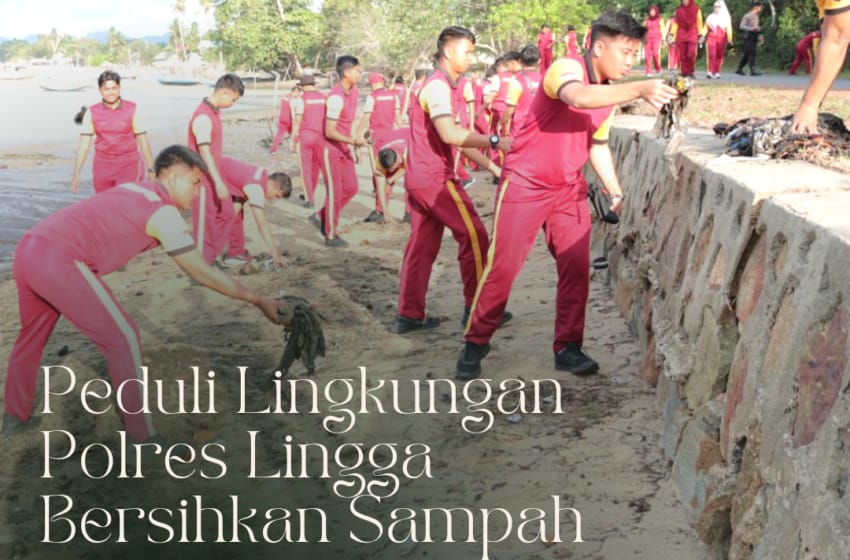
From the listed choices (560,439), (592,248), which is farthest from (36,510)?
(592,248)

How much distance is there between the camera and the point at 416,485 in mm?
4023

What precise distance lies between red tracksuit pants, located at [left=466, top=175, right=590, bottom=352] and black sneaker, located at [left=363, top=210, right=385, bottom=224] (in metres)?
6.38

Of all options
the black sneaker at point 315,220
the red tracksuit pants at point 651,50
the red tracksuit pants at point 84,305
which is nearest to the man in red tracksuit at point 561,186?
the red tracksuit pants at point 84,305

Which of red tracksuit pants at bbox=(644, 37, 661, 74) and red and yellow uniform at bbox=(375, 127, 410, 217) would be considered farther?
red tracksuit pants at bbox=(644, 37, 661, 74)

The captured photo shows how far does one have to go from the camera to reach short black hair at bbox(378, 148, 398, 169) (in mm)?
10016

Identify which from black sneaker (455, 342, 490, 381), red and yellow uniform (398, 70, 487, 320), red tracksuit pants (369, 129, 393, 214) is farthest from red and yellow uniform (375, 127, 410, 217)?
black sneaker (455, 342, 490, 381)

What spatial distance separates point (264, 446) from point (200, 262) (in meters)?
1.04

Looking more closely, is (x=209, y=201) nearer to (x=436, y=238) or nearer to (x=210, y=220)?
(x=210, y=220)

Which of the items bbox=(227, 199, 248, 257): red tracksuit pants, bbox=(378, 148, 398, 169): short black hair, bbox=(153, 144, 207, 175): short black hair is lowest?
bbox=(227, 199, 248, 257): red tracksuit pants

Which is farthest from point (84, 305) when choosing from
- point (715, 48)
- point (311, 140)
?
point (715, 48)

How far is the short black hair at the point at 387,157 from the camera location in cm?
1002

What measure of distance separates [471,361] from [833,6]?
8.56ft

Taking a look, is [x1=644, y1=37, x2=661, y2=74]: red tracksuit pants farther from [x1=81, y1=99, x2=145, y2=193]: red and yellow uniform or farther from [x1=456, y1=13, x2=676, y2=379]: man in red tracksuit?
[x1=456, y1=13, x2=676, y2=379]: man in red tracksuit

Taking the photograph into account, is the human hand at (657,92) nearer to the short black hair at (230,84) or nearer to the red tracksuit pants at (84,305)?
the red tracksuit pants at (84,305)
